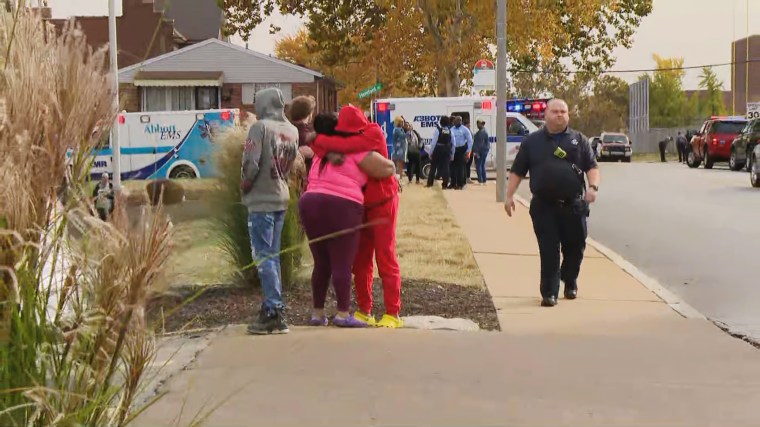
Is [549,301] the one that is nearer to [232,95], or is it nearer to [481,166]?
[481,166]

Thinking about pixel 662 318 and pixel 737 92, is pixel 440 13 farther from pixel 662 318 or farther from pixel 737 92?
pixel 737 92

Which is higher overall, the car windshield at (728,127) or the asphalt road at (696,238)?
the car windshield at (728,127)

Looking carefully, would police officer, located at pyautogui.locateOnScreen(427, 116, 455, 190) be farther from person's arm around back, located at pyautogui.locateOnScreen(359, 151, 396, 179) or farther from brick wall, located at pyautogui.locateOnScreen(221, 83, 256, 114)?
brick wall, located at pyautogui.locateOnScreen(221, 83, 256, 114)

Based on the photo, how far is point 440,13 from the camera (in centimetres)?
4041

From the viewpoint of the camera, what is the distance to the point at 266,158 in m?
8.02

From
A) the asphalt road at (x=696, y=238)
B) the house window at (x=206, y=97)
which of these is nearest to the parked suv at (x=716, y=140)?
the asphalt road at (x=696, y=238)

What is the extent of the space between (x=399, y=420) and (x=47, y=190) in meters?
3.22

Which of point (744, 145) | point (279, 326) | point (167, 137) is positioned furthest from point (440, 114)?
point (279, 326)

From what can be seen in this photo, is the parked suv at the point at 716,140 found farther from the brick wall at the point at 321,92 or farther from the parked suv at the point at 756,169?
the brick wall at the point at 321,92

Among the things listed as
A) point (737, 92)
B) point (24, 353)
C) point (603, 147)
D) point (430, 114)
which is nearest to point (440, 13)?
point (430, 114)

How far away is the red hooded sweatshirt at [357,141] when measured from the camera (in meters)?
8.24

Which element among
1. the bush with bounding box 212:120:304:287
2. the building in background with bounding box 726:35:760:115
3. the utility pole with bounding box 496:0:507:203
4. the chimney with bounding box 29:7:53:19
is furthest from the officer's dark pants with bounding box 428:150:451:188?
the building in background with bounding box 726:35:760:115

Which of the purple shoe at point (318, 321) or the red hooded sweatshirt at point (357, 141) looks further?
the purple shoe at point (318, 321)

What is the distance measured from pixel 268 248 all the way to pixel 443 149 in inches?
750
